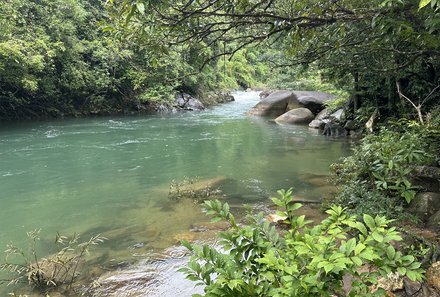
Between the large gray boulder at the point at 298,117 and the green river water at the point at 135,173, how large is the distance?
4.90ft

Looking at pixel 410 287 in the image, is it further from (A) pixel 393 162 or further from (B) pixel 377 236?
(A) pixel 393 162

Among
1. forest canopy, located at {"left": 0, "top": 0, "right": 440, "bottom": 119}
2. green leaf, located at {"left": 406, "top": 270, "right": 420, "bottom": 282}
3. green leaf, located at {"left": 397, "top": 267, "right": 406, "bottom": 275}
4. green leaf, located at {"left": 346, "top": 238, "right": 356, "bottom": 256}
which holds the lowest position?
green leaf, located at {"left": 406, "top": 270, "right": 420, "bottom": 282}

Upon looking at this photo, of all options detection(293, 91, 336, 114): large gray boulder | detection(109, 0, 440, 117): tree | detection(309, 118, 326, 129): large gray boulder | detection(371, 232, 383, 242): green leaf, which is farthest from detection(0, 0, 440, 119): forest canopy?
detection(293, 91, 336, 114): large gray boulder

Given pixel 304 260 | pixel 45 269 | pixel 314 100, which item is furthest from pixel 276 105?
pixel 304 260

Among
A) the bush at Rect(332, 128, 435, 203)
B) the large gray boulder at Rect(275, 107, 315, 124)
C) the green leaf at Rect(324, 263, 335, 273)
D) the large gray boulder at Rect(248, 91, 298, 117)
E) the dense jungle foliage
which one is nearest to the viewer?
the green leaf at Rect(324, 263, 335, 273)

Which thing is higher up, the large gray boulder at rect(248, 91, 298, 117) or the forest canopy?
the forest canopy

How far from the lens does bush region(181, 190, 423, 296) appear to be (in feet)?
5.32

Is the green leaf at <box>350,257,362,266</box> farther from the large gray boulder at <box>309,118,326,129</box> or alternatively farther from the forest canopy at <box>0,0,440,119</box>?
the large gray boulder at <box>309,118,326,129</box>

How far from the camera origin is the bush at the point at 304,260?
5.32ft

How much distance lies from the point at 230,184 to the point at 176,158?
3.00m

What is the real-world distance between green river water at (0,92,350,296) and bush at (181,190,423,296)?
2.35m

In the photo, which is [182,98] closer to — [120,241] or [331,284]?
[120,241]

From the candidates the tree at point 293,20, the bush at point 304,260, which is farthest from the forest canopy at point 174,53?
the bush at point 304,260

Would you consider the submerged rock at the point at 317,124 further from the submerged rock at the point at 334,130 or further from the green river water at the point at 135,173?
the submerged rock at the point at 334,130
